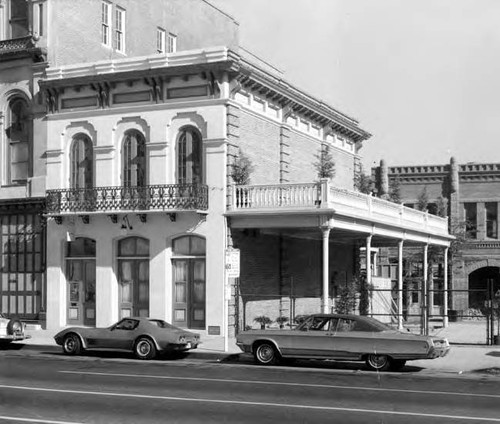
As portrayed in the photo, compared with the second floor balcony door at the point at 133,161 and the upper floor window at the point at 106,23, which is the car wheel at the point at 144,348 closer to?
the second floor balcony door at the point at 133,161

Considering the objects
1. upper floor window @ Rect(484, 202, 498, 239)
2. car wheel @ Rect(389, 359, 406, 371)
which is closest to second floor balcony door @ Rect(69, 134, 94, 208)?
car wheel @ Rect(389, 359, 406, 371)

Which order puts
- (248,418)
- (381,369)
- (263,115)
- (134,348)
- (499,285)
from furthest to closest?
(499,285) → (263,115) → (134,348) → (381,369) → (248,418)

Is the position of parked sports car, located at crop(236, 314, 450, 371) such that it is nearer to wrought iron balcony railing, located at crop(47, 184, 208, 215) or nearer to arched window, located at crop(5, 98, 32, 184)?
wrought iron balcony railing, located at crop(47, 184, 208, 215)

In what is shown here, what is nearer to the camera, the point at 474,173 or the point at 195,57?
the point at 195,57

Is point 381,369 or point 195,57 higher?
point 195,57

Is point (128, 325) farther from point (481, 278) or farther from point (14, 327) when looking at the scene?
point (481, 278)

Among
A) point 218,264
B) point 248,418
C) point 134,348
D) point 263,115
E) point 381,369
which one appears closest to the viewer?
point 248,418

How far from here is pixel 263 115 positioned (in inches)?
1211

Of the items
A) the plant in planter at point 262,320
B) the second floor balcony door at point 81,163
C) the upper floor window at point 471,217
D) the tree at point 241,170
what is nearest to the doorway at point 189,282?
the plant in planter at point 262,320

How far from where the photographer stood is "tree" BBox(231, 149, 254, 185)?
28.1 metres

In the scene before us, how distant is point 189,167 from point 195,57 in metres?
3.77

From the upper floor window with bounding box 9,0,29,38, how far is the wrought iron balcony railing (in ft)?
22.1

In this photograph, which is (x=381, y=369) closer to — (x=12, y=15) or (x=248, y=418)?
(x=248, y=418)

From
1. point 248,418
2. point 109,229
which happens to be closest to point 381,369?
point 248,418
